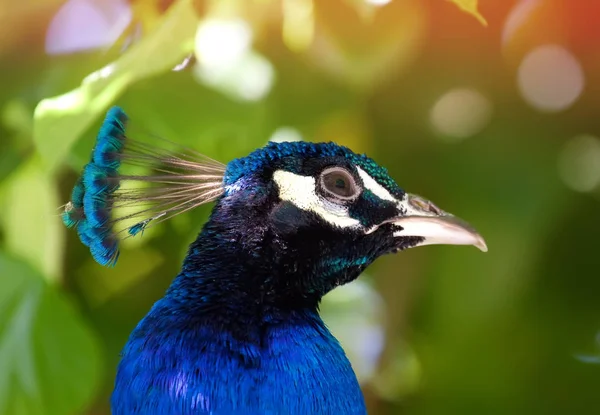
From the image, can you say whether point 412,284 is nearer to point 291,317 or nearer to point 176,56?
point 291,317

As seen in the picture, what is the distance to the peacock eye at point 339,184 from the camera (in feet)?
2.28

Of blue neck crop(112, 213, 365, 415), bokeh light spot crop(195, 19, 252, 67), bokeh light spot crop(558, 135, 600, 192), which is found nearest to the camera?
blue neck crop(112, 213, 365, 415)

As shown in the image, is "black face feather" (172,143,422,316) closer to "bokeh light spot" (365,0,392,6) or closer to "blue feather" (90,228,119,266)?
"blue feather" (90,228,119,266)

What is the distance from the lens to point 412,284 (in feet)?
3.55

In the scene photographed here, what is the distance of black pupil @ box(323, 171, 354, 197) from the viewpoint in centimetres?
70

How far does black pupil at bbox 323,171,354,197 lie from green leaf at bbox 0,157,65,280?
366mm

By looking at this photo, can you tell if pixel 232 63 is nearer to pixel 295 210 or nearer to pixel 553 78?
pixel 295 210

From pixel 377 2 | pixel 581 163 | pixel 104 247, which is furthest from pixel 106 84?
pixel 581 163

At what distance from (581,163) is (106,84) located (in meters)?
0.72

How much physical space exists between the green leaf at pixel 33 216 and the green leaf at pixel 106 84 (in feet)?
0.54

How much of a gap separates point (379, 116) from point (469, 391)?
0.45 m

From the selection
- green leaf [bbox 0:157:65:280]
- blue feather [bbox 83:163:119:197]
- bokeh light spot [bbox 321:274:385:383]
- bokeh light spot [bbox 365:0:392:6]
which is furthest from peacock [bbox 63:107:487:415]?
bokeh light spot [bbox 321:274:385:383]

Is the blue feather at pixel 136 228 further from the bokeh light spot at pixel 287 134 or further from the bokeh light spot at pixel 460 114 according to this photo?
the bokeh light spot at pixel 460 114

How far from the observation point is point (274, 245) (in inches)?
27.5
